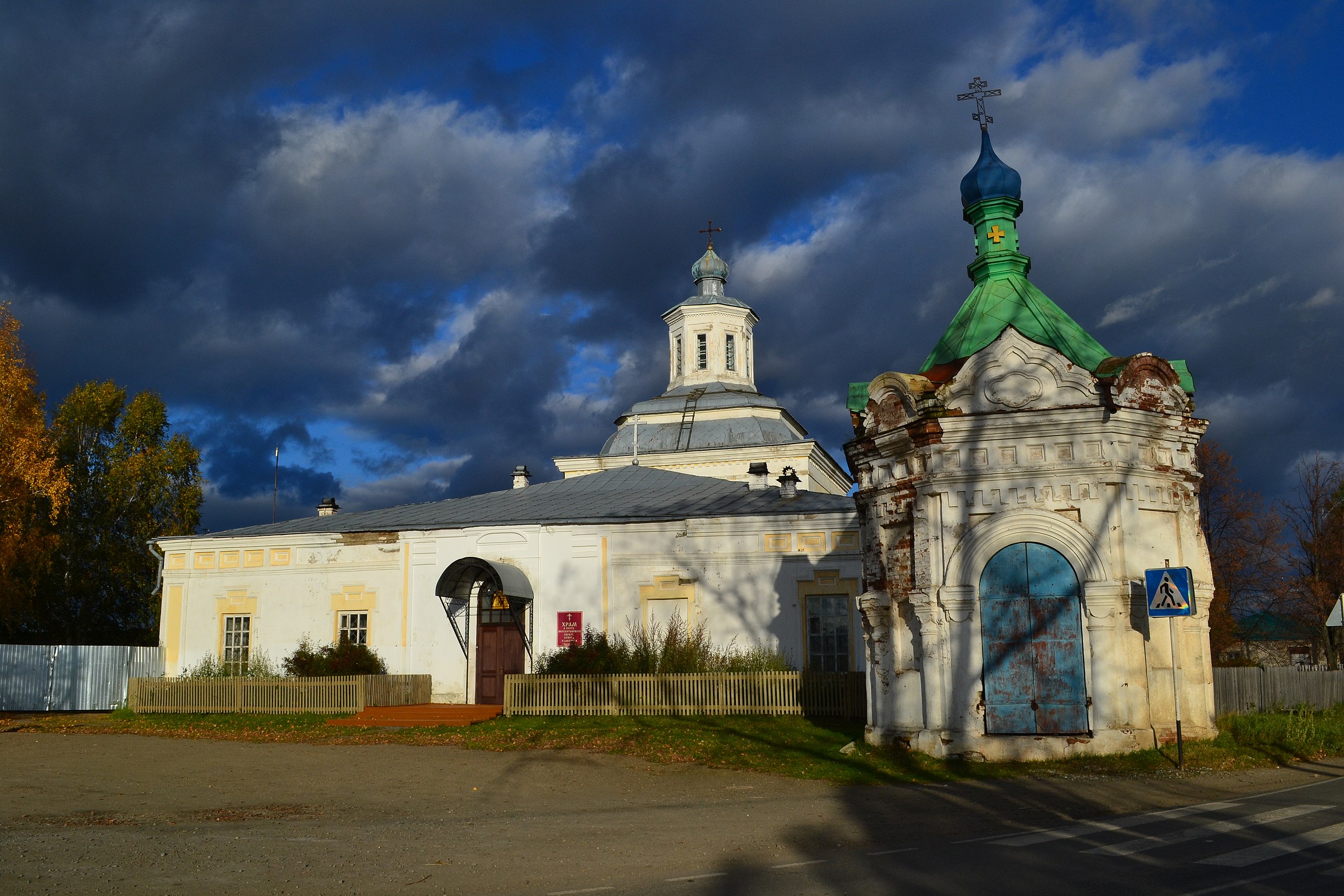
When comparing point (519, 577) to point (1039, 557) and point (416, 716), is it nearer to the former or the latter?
point (416, 716)

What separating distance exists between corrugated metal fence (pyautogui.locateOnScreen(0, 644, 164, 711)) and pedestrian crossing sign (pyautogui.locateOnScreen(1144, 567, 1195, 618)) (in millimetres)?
22793

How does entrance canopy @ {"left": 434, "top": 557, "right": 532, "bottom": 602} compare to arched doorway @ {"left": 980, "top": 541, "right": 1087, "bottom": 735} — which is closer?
arched doorway @ {"left": 980, "top": 541, "right": 1087, "bottom": 735}

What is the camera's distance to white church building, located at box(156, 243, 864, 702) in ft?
73.6

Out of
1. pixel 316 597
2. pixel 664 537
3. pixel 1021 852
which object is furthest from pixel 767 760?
pixel 316 597

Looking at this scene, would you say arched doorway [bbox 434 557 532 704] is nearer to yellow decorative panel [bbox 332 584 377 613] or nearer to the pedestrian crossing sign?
yellow decorative panel [bbox 332 584 377 613]

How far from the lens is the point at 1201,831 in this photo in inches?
343

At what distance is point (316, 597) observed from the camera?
24719 mm

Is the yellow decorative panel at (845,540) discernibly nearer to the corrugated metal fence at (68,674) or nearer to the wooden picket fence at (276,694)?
the wooden picket fence at (276,694)

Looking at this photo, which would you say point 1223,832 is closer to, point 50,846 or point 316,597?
point 50,846

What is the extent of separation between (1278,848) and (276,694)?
19.1 m

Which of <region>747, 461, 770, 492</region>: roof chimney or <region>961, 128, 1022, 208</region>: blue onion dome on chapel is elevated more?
→ <region>961, 128, 1022, 208</region>: blue onion dome on chapel

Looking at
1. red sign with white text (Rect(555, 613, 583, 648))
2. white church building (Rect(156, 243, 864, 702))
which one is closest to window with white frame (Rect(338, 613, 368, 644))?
white church building (Rect(156, 243, 864, 702))

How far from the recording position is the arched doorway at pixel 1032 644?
12.9 meters

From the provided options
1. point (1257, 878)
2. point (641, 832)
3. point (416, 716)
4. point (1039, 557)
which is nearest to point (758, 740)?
point (1039, 557)
